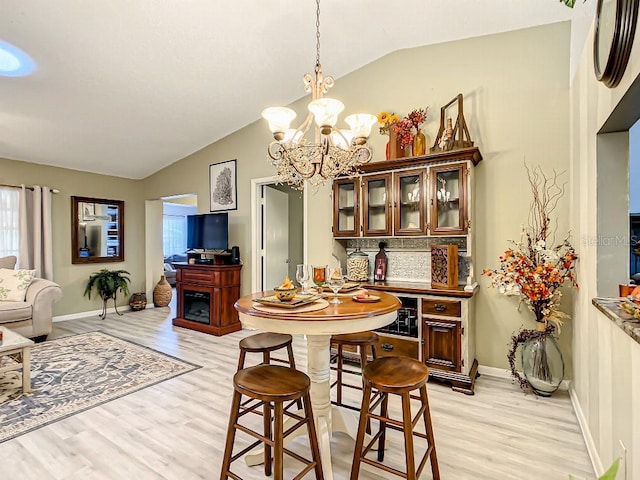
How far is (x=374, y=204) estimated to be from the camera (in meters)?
3.50

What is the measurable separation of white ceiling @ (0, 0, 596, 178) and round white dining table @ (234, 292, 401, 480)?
248 cm

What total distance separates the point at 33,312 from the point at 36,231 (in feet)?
4.97

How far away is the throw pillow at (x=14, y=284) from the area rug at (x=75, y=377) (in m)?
0.68

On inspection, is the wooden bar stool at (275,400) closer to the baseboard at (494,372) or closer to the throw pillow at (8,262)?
the baseboard at (494,372)

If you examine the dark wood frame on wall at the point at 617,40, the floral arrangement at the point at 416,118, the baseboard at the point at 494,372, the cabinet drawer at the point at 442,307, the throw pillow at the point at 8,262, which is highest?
the floral arrangement at the point at 416,118

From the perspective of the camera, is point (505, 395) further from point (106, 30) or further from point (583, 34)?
point (106, 30)

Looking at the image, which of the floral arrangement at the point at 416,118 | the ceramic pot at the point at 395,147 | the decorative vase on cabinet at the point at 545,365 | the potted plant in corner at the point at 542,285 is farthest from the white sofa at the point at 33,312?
the decorative vase on cabinet at the point at 545,365

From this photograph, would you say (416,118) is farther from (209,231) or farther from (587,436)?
(209,231)

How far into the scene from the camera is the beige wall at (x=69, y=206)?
16.7 ft

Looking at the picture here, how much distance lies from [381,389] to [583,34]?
3.14 metres

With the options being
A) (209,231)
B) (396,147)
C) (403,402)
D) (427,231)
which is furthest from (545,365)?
(209,231)

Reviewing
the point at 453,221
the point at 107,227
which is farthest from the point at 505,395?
the point at 107,227

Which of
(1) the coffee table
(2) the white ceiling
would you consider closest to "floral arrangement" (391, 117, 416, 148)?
(2) the white ceiling

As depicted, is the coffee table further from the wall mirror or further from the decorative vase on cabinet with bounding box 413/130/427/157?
the decorative vase on cabinet with bounding box 413/130/427/157
